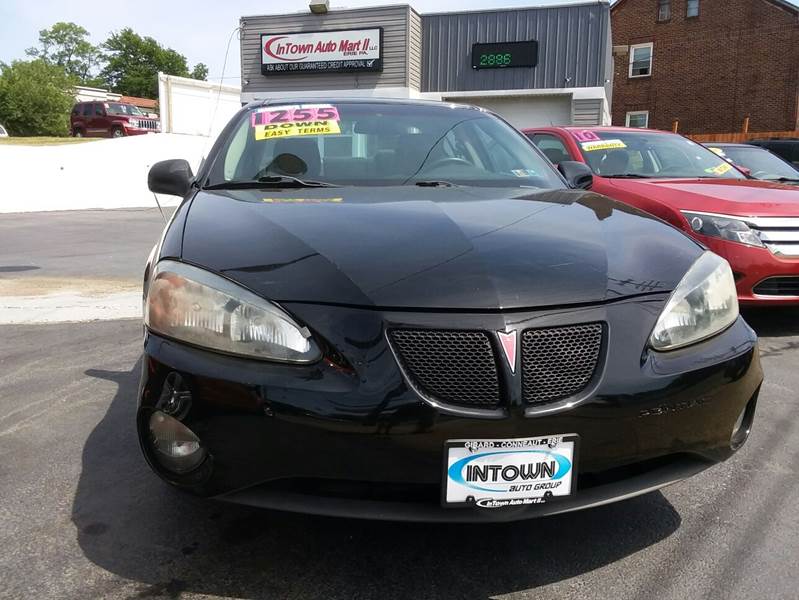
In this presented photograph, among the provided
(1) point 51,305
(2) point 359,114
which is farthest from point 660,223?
(1) point 51,305

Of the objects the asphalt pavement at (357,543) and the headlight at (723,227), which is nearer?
the asphalt pavement at (357,543)

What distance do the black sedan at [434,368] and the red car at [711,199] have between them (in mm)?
2747

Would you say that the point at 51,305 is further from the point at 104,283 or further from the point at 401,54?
the point at 401,54

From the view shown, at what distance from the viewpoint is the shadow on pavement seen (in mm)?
1944

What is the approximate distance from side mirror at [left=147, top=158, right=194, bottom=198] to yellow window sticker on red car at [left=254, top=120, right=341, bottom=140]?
1.20ft

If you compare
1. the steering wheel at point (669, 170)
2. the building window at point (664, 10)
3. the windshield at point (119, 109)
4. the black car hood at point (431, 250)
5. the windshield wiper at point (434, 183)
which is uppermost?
the building window at point (664, 10)

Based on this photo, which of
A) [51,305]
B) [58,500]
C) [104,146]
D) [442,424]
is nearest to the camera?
[442,424]

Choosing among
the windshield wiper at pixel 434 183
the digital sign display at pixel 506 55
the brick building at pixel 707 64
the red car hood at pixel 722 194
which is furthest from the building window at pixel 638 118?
the windshield wiper at pixel 434 183

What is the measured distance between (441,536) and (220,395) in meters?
0.89

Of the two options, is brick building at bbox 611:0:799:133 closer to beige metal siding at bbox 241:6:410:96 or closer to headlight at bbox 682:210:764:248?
→ beige metal siding at bbox 241:6:410:96

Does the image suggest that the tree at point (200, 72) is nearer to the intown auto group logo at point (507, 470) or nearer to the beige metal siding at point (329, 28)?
the beige metal siding at point (329, 28)

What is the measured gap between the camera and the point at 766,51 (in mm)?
30141

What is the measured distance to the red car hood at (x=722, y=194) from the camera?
4758 millimetres

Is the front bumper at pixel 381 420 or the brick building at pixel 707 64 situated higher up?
the brick building at pixel 707 64
